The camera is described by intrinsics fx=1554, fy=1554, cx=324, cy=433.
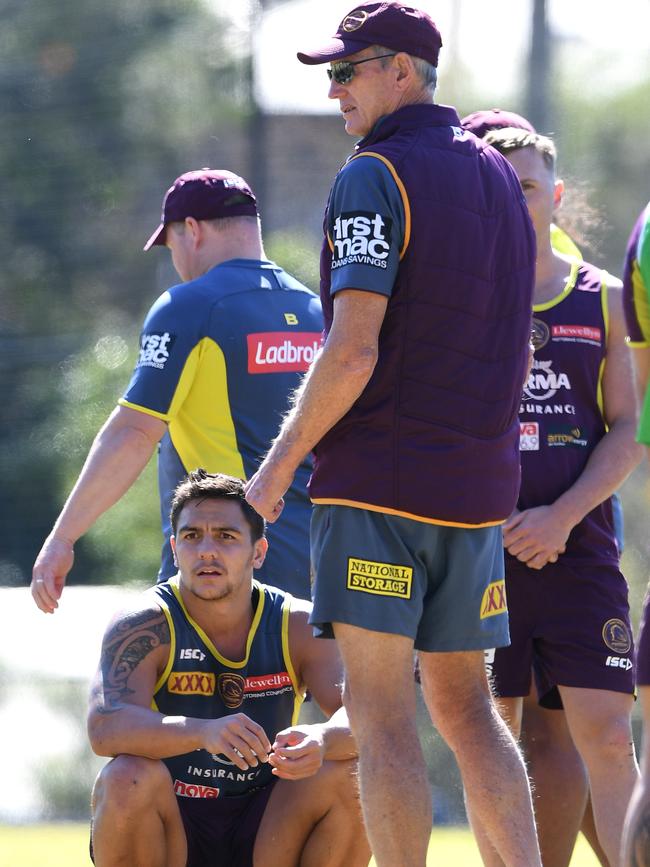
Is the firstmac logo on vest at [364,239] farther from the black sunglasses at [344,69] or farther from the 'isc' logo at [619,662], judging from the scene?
the 'isc' logo at [619,662]

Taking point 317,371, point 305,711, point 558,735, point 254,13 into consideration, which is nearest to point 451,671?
point 317,371

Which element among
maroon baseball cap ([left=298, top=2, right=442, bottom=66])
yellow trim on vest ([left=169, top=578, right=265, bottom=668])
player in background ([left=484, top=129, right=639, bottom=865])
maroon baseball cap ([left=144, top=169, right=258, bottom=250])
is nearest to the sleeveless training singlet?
yellow trim on vest ([left=169, top=578, right=265, bottom=668])

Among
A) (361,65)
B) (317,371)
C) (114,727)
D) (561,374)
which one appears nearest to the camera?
(317,371)

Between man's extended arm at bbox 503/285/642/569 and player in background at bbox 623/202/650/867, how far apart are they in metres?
1.51

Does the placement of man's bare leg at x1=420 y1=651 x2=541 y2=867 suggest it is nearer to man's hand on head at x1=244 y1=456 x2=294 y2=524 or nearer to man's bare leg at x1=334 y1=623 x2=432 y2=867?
man's bare leg at x1=334 y1=623 x2=432 y2=867

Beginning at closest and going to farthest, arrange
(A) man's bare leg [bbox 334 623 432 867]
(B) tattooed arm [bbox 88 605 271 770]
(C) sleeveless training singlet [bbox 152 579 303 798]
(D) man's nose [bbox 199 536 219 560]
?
(A) man's bare leg [bbox 334 623 432 867] < (B) tattooed arm [bbox 88 605 271 770] < (C) sleeveless training singlet [bbox 152 579 303 798] < (D) man's nose [bbox 199 536 219 560]

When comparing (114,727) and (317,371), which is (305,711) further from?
(317,371)

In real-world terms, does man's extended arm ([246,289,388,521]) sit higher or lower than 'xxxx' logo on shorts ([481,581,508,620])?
higher

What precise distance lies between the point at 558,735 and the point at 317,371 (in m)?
1.68

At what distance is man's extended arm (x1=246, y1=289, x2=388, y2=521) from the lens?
3256 mm

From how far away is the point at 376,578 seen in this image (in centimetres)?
329

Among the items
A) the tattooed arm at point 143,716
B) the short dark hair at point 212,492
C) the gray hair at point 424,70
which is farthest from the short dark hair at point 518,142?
the tattooed arm at point 143,716

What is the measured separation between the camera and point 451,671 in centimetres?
345

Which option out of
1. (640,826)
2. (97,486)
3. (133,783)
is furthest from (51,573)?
(640,826)
